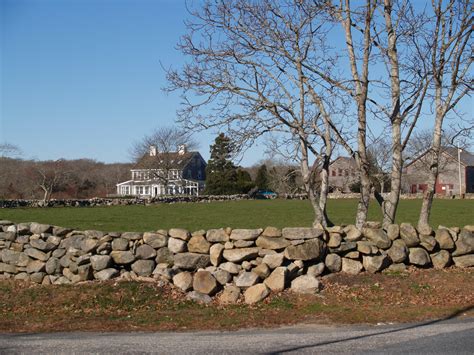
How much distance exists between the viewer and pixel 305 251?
11.2 m

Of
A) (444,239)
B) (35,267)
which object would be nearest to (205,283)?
(35,267)

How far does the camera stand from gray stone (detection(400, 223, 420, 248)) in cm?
1210

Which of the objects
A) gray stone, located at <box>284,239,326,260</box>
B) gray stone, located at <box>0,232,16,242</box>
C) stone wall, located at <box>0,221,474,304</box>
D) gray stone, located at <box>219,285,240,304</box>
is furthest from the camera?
gray stone, located at <box>0,232,16,242</box>

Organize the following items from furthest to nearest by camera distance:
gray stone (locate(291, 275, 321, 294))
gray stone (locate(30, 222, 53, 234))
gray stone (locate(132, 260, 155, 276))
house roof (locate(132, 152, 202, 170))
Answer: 1. house roof (locate(132, 152, 202, 170))
2. gray stone (locate(30, 222, 53, 234))
3. gray stone (locate(132, 260, 155, 276))
4. gray stone (locate(291, 275, 321, 294))

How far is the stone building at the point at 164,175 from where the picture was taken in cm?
7419

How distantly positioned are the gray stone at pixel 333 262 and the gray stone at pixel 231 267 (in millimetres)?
1779

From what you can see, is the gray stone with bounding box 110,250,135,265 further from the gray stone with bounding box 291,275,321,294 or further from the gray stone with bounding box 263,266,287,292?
the gray stone with bounding box 291,275,321,294

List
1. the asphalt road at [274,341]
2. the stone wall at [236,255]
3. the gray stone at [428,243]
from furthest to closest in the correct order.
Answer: the gray stone at [428,243] → the stone wall at [236,255] → the asphalt road at [274,341]

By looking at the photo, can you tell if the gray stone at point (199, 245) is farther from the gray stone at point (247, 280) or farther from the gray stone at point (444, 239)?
the gray stone at point (444, 239)

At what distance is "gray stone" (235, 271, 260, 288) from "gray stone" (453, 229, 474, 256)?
14.9 ft

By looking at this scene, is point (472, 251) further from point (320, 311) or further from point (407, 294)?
point (320, 311)

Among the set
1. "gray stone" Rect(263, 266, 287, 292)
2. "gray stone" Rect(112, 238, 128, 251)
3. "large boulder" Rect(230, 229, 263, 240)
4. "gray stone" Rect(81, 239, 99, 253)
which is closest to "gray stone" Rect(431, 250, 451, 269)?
"gray stone" Rect(263, 266, 287, 292)

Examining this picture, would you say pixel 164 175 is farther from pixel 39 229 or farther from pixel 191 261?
pixel 191 261

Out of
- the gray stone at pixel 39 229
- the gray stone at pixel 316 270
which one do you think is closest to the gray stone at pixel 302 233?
the gray stone at pixel 316 270
